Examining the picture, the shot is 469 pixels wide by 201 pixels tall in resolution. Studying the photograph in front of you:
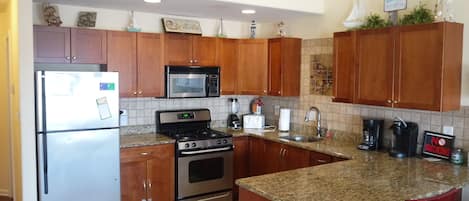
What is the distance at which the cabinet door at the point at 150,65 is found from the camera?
4.28 meters

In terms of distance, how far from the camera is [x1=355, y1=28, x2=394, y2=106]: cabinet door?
3.45m

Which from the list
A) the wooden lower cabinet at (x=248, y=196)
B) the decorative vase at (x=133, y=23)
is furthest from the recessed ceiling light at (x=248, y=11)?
the wooden lower cabinet at (x=248, y=196)

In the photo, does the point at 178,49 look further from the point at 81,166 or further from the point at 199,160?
the point at 81,166

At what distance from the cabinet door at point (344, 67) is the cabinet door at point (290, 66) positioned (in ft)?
2.70

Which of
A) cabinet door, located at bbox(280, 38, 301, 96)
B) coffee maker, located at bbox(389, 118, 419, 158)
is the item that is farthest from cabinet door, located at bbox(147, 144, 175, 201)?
coffee maker, located at bbox(389, 118, 419, 158)

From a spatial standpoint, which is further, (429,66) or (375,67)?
(375,67)

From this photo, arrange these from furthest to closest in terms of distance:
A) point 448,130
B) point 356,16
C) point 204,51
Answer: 1. point 204,51
2. point 356,16
3. point 448,130

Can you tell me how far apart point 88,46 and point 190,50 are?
3.78 feet

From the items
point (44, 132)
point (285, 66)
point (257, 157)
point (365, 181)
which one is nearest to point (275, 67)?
point (285, 66)

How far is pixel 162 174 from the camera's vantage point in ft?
13.8

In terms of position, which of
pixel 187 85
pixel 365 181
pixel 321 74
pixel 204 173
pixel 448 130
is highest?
pixel 321 74

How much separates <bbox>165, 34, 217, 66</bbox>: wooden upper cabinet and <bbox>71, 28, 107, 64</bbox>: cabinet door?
2.33ft

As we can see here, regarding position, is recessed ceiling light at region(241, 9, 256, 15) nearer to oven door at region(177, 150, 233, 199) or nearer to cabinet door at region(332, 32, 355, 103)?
cabinet door at region(332, 32, 355, 103)

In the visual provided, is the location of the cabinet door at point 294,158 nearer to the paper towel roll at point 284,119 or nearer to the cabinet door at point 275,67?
the paper towel roll at point 284,119
